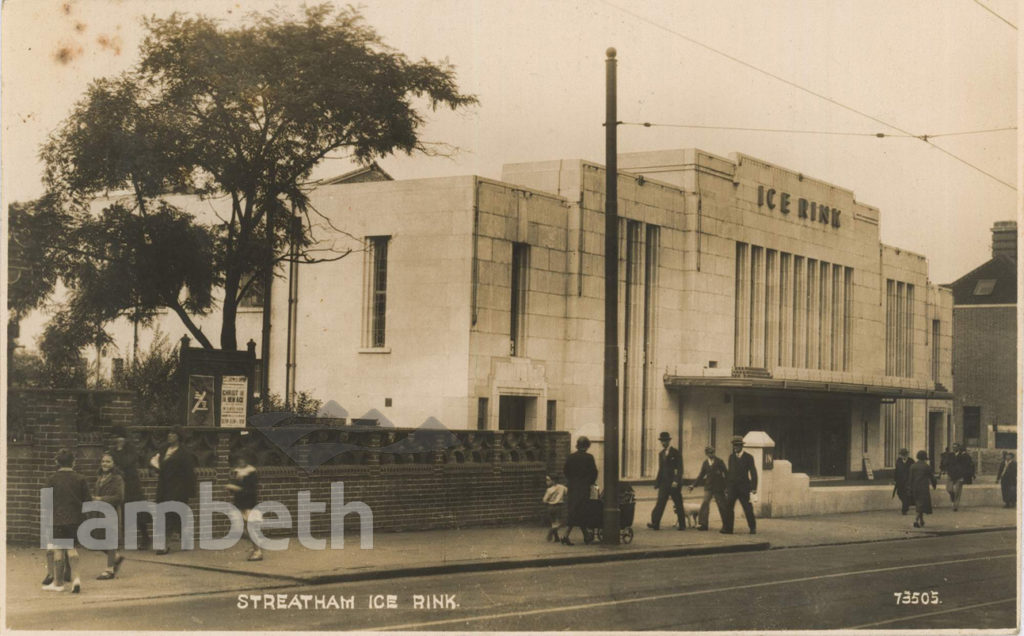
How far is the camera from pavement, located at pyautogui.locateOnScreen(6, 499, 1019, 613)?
14414 millimetres

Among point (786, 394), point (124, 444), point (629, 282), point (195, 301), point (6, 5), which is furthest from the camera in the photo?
point (786, 394)

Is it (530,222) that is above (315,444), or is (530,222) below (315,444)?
above

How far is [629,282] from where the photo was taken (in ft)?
116

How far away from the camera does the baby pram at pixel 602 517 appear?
20484 millimetres

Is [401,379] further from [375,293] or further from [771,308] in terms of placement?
[771,308]

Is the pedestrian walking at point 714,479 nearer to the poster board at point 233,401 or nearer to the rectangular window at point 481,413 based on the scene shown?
the rectangular window at point 481,413

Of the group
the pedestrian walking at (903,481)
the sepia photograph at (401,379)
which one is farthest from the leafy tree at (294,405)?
the pedestrian walking at (903,481)

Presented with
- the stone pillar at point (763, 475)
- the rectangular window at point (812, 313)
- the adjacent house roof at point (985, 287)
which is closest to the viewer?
the stone pillar at point (763, 475)

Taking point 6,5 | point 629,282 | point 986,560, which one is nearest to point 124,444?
point 6,5

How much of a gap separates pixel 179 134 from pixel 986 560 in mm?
14718

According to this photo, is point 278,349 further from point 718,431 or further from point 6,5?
point 6,5

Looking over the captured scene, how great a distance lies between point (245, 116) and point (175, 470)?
23.5 ft

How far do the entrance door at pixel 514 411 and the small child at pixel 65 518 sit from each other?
16536 mm

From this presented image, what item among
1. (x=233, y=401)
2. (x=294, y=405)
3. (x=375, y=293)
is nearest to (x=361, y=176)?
(x=375, y=293)
